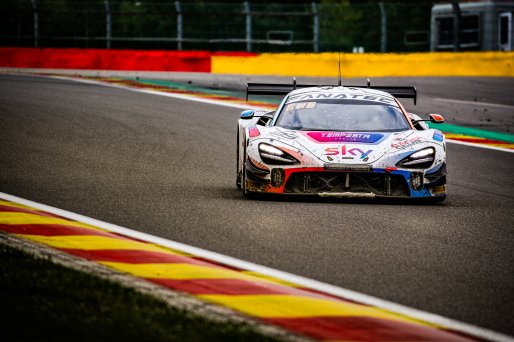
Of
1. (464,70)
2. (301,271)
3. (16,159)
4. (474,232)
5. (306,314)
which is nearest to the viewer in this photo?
(306,314)

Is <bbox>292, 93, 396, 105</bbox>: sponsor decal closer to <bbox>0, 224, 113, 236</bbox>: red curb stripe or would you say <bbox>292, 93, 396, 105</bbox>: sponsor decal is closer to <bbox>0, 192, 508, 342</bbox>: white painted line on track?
<bbox>0, 192, 508, 342</bbox>: white painted line on track

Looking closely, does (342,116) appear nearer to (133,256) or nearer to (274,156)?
(274,156)

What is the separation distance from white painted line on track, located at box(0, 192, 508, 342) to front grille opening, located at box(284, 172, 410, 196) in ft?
7.10

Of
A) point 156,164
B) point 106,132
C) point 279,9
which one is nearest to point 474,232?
point 156,164

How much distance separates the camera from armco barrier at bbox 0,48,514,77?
26234 mm

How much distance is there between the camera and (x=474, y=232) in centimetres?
892

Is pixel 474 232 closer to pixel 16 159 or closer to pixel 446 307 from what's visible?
pixel 446 307

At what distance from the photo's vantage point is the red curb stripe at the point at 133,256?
725cm

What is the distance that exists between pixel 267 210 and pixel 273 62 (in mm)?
17237

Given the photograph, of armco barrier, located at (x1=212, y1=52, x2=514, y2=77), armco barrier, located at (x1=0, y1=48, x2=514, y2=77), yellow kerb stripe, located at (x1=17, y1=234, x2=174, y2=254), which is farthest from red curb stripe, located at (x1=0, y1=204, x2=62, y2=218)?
armco barrier, located at (x1=212, y1=52, x2=514, y2=77)

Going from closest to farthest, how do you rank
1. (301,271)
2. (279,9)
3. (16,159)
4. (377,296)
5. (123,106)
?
(377,296) < (301,271) < (16,159) < (123,106) < (279,9)

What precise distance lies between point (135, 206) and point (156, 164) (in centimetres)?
341

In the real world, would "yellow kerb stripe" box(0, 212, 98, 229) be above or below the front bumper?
below

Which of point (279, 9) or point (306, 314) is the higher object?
point (279, 9)
